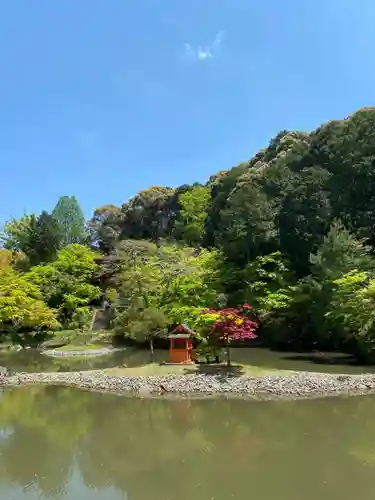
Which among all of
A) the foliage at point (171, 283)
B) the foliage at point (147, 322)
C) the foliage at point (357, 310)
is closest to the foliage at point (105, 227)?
the foliage at point (171, 283)

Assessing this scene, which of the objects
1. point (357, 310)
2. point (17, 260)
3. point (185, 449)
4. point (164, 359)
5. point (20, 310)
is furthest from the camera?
point (17, 260)

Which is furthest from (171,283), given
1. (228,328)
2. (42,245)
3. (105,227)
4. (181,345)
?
(105,227)

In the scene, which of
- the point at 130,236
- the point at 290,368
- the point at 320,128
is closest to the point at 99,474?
the point at 290,368

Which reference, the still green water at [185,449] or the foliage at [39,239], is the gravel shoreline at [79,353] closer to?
the still green water at [185,449]

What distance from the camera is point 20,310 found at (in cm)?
2962

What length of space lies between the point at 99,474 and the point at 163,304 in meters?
16.6

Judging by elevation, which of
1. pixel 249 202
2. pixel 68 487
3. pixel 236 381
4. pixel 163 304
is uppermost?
pixel 249 202

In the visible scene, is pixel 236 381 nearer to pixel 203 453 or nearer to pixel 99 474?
pixel 203 453

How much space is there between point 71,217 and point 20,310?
32.1m

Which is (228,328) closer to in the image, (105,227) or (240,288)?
(240,288)

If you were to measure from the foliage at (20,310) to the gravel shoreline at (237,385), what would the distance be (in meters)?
12.4

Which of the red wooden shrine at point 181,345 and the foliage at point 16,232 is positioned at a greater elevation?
the foliage at point 16,232

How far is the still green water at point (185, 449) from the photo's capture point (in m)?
9.06

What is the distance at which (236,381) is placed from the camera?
1706cm
